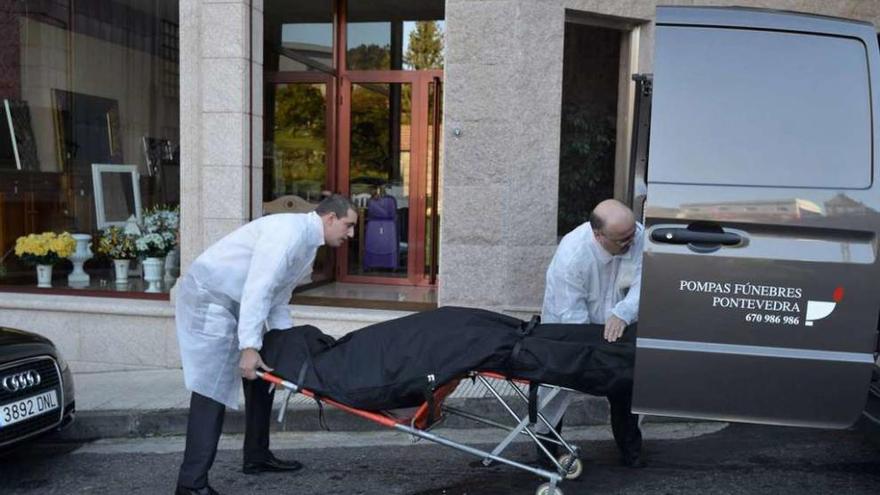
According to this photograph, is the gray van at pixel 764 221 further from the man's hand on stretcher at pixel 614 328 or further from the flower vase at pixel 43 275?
the flower vase at pixel 43 275

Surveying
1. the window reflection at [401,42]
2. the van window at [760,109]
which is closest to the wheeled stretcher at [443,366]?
the van window at [760,109]

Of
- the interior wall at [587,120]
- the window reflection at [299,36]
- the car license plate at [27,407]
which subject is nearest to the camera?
the car license plate at [27,407]

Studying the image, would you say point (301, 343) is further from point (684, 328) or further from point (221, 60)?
point (221, 60)

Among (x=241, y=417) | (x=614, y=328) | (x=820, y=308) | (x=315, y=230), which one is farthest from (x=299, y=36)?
(x=820, y=308)

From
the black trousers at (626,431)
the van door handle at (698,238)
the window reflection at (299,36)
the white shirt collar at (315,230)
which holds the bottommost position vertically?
the black trousers at (626,431)

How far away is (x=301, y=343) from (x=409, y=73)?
6090 mm

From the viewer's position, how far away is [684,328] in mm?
3602

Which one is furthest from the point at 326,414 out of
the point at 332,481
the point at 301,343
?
the point at 301,343

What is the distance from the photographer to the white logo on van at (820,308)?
3527 millimetres

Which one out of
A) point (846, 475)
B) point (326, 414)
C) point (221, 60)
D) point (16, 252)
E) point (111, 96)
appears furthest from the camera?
point (111, 96)

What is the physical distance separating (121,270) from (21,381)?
382cm

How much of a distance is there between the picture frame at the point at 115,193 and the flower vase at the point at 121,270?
57cm

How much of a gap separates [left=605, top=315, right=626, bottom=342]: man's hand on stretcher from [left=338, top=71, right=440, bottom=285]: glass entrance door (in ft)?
18.7

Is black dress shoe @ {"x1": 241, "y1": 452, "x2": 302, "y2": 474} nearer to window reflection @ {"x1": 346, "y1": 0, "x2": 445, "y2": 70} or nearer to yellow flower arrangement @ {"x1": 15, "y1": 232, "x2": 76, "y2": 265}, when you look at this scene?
yellow flower arrangement @ {"x1": 15, "y1": 232, "x2": 76, "y2": 265}
